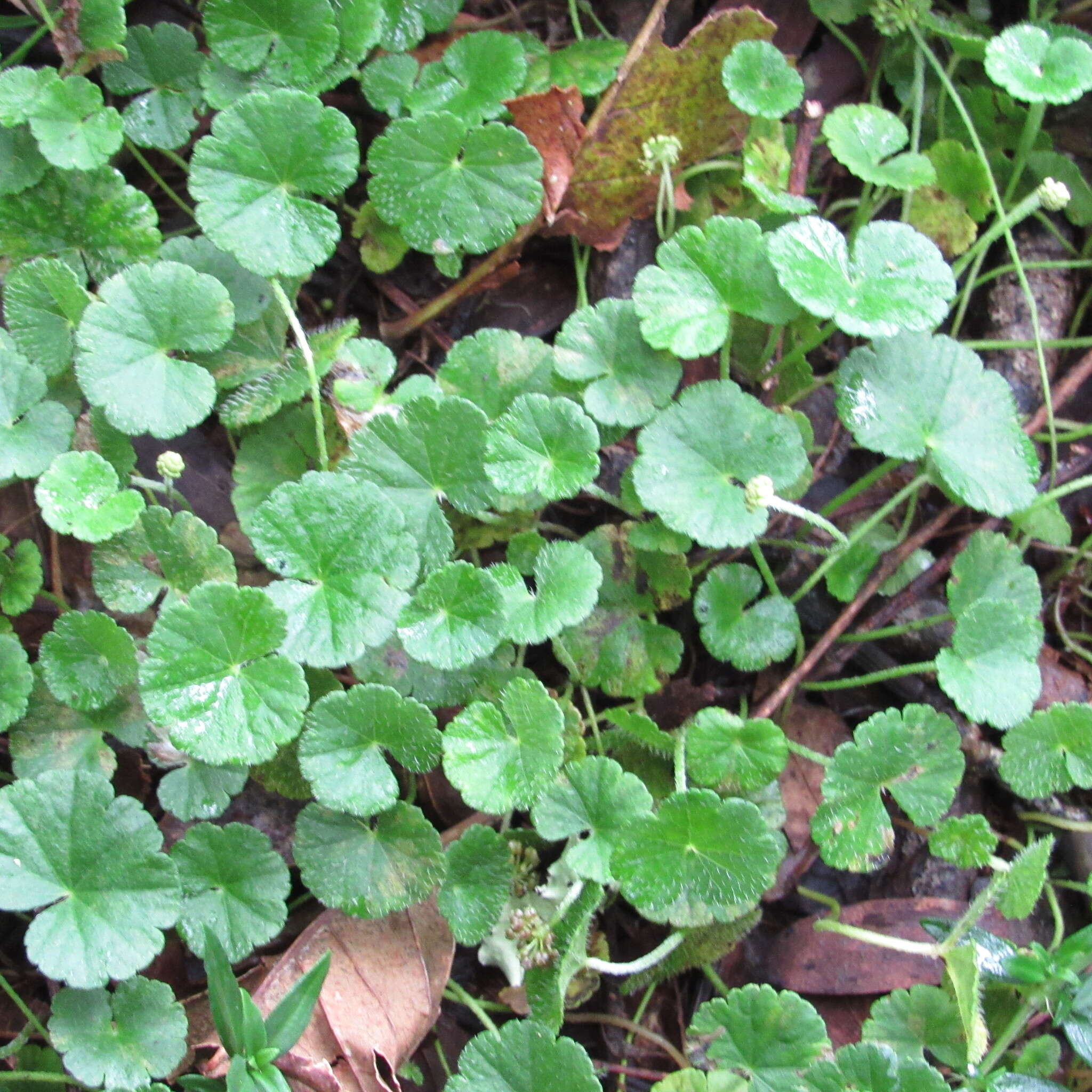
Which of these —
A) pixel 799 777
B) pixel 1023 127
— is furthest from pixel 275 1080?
pixel 1023 127

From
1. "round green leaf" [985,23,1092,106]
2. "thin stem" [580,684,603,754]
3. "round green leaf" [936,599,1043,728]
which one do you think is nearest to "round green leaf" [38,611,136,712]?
"thin stem" [580,684,603,754]

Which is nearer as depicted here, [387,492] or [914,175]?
[387,492]

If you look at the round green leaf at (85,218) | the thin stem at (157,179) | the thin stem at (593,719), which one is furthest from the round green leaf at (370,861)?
the thin stem at (157,179)

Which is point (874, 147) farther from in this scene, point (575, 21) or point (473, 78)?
point (473, 78)

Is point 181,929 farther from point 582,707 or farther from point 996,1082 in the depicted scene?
point 996,1082

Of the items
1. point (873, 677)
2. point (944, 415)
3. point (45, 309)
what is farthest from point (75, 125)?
point (873, 677)

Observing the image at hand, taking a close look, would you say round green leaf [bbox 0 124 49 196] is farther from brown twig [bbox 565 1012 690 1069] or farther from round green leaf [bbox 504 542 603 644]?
brown twig [bbox 565 1012 690 1069]
